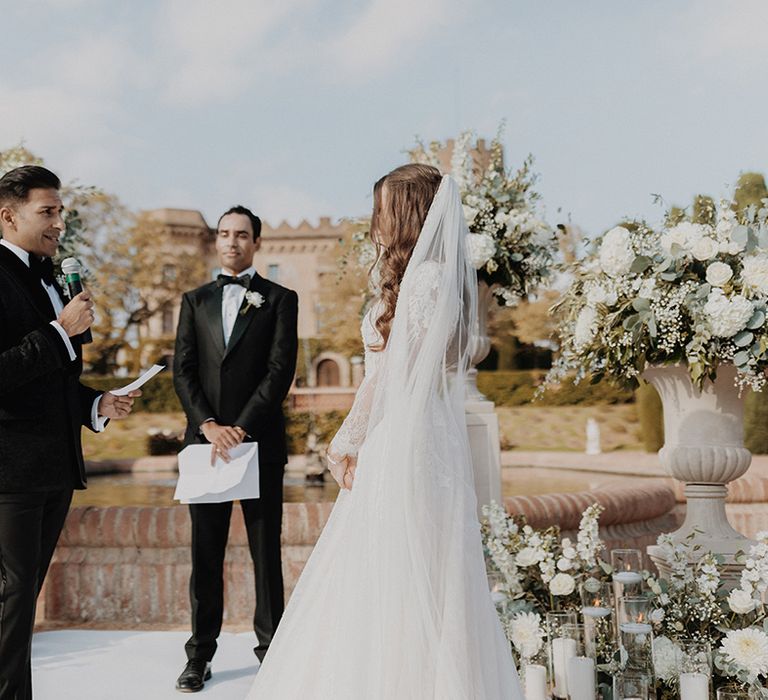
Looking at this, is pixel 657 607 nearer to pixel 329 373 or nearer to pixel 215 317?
pixel 215 317

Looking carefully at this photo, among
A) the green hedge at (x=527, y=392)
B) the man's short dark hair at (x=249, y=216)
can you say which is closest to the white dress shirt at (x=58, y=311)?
the man's short dark hair at (x=249, y=216)

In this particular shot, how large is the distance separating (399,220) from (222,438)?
6.17 ft

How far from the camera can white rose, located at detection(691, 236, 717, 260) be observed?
12.9 feet

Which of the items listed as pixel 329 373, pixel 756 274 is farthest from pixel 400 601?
pixel 329 373

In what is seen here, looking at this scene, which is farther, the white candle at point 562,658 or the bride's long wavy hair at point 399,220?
the white candle at point 562,658

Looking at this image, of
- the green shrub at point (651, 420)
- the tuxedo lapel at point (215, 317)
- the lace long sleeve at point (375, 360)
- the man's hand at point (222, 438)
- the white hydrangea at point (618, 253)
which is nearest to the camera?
the lace long sleeve at point (375, 360)

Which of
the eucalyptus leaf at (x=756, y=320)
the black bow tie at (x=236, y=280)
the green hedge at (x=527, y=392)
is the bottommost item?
the green hedge at (x=527, y=392)

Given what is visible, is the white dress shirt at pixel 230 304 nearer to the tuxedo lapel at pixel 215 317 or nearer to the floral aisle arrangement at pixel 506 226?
the tuxedo lapel at pixel 215 317

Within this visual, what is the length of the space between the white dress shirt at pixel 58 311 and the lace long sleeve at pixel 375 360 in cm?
109

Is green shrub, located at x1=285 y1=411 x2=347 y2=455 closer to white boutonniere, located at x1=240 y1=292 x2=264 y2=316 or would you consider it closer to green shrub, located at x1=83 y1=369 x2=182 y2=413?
green shrub, located at x1=83 y1=369 x2=182 y2=413

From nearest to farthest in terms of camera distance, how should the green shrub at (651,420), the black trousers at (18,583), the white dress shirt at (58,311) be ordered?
the black trousers at (18,583) < the white dress shirt at (58,311) < the green shrub at (651,420)

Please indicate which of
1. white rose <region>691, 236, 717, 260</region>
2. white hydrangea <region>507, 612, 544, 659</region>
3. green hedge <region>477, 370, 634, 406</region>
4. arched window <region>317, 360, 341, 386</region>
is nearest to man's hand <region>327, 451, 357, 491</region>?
white hydrangea <region>507, 612, 544, 659</region>

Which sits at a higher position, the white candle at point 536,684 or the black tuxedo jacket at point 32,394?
the black tuxedo jacket at point 32,394

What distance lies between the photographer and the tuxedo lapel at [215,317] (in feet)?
15.0
